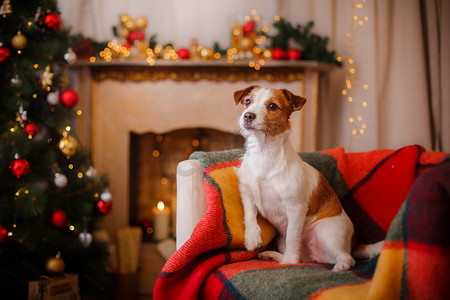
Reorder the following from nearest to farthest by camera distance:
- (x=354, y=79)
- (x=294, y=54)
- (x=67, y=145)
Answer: (x=67, y=145), (x=294, y=54), (x=354, y=79)

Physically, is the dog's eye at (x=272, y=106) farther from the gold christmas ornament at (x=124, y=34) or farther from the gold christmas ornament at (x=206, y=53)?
the gold christmas ornament at (x=124, y=34)

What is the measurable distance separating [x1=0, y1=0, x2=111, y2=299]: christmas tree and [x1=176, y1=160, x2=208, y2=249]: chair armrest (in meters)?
0.94

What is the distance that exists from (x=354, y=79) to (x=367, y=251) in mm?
1866

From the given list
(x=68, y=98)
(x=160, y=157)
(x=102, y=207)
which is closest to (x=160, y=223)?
(x=160, y=157)

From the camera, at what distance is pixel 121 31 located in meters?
2.86

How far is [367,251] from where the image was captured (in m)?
1.42

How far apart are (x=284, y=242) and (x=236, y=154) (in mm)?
370

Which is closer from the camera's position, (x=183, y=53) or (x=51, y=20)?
(x=51, y=20)

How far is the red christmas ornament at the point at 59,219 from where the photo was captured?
6.88 ft

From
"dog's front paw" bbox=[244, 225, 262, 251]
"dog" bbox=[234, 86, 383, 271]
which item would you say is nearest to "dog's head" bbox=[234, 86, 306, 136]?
"dog" bbox=[234, 86, 383, 271]

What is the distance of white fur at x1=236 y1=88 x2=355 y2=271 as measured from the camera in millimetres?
1368

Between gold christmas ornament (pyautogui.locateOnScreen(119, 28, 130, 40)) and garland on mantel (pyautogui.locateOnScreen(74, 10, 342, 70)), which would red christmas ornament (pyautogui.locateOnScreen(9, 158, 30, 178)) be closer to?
garland on mantel (pyautogui.locateOnScreen(74, 10, 342, 70))

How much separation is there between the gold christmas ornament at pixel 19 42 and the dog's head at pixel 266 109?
1.18 meters

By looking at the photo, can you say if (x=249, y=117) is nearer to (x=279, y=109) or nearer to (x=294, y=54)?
(x=279, y=109)
